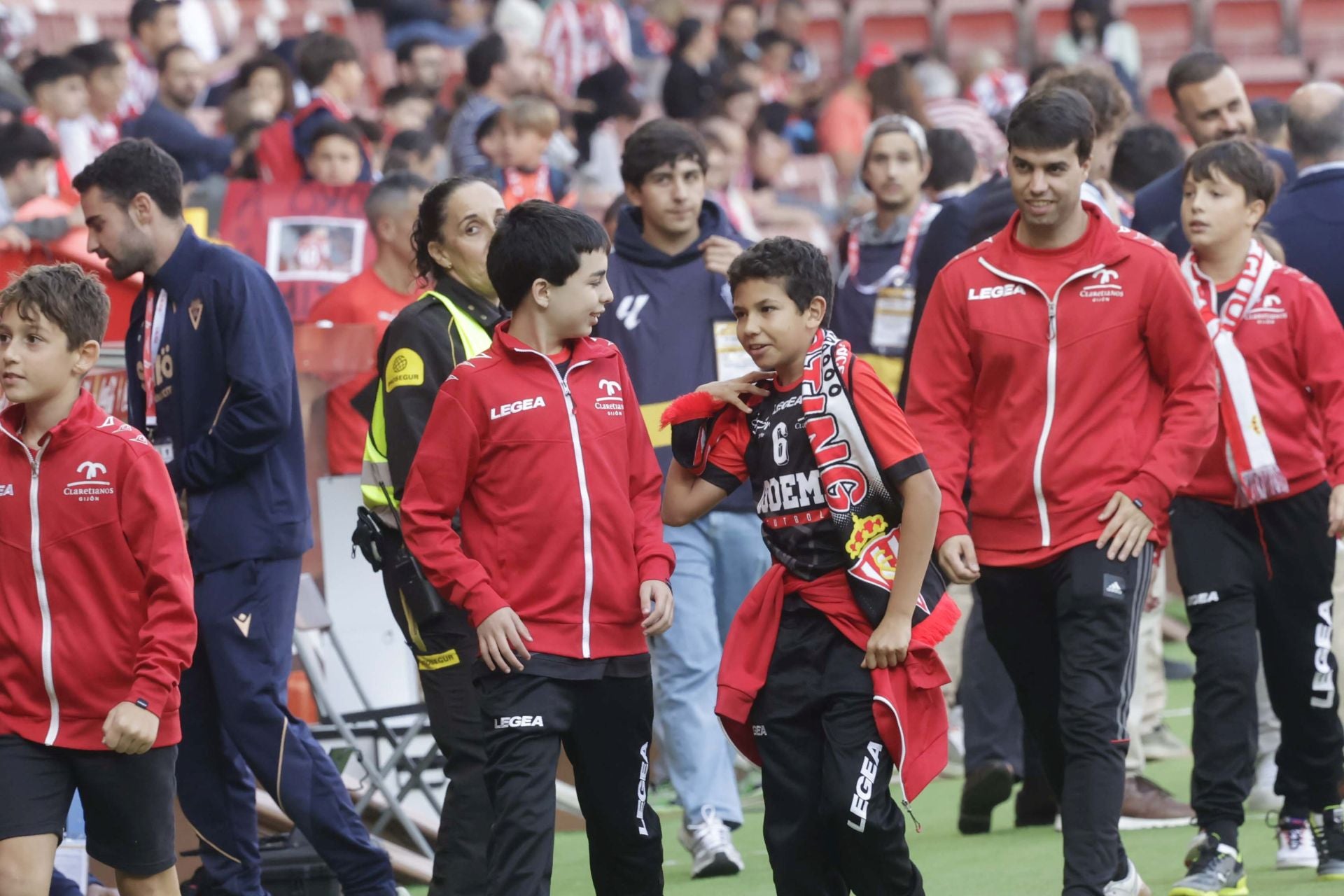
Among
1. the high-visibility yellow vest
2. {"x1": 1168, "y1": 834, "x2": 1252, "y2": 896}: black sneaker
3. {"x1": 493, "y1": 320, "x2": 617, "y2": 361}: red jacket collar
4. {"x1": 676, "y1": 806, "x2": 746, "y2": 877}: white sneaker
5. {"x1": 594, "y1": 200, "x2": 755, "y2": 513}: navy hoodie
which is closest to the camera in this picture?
{"x1": 493, "y1": 320, "x2": 617, "y2": 361}: red jacket collar

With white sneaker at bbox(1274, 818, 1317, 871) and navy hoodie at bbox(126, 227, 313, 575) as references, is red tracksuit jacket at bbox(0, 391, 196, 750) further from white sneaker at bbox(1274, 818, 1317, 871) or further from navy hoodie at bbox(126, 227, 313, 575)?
white sneaker at bbox(1274, 818, 1317, 871)

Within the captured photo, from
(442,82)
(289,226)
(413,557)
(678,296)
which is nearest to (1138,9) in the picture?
(442,82)

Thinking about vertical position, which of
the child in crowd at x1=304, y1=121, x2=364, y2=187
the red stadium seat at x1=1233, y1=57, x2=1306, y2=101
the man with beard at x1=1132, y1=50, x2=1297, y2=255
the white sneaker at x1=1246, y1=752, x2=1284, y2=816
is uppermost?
the red stadium seat at x1=1233, y1=57, x2=1306, y2=101

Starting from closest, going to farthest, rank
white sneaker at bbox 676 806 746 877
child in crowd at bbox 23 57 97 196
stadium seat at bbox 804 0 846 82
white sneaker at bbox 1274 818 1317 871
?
white sneaker at bbox 1274 818 1317 871, white sneaker at bbox 676 806 746 877, child in crowd at bbox 23 57 97 196, stadium seat at bbox 804 0 846 82

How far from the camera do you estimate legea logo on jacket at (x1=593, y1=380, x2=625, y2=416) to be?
194 inches

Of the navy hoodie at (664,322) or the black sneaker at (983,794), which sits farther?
the black sneaker at (983,794)

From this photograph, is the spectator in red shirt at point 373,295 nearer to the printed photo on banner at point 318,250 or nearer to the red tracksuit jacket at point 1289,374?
the printed photo on banner at point 318,250

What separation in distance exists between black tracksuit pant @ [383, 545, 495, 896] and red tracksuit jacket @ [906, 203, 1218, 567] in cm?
126

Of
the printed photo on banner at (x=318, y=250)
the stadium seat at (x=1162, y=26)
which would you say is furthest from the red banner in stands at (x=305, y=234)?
the stadium seat at (x=1162, y=26)

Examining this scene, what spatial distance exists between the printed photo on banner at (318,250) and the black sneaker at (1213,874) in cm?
500

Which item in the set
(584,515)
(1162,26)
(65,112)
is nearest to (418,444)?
(584,515)

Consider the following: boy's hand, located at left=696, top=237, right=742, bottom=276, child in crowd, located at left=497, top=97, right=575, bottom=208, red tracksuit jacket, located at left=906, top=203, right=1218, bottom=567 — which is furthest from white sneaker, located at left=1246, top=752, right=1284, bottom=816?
child in crowd, located at left=497, top=97, right=575, bottom=208

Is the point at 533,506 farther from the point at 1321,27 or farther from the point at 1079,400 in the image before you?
the point at 1321,27

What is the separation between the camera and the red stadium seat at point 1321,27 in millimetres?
19266
